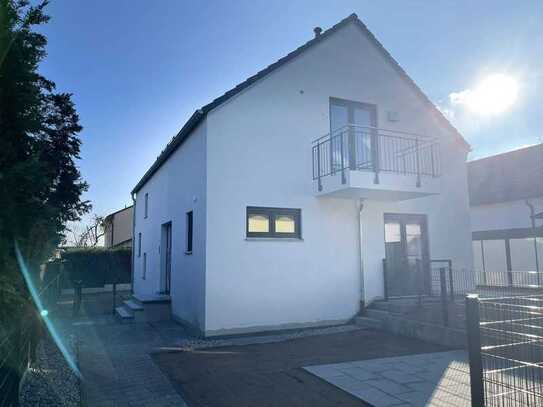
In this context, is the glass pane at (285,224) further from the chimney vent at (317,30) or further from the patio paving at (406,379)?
Result: the chimney vent at (317,30)

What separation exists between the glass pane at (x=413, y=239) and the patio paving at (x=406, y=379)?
13.9 ft

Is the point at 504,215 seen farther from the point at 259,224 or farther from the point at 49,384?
the point at 49,384

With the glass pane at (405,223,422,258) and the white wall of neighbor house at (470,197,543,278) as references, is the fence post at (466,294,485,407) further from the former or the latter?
the white wall of neighbor house at (470,197,543,278)

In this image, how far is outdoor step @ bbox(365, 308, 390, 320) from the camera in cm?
894

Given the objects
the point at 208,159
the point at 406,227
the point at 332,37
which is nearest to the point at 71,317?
the point at 208,159

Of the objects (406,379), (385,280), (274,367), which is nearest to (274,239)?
(385,280)

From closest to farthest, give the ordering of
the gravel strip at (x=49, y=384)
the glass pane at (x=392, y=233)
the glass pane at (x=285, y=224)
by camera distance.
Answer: the gravel strip at (x=49, y=384) → the glass pane at (x=285, y=224) → the glass pane at (x=392, y=233)

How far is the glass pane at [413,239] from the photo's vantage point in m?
10.7

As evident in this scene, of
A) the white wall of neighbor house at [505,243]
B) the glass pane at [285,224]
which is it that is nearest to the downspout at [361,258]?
the glass pane at [285,224]

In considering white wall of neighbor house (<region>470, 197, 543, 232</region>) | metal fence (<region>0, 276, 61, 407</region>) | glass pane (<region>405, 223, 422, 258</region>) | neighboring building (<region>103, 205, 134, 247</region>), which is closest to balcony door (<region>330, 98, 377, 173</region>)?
glass pane (<region>405, 223, 422, 258</region>)

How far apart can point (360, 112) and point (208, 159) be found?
15.5 feet

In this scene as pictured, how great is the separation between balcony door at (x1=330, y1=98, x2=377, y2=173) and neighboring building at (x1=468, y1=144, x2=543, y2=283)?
9.03 meters

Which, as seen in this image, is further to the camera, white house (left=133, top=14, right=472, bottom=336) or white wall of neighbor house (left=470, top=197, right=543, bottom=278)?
white wall of neighbor house (left=470, top=197, right=543, bottom=278)

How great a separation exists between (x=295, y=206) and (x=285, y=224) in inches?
20.0
